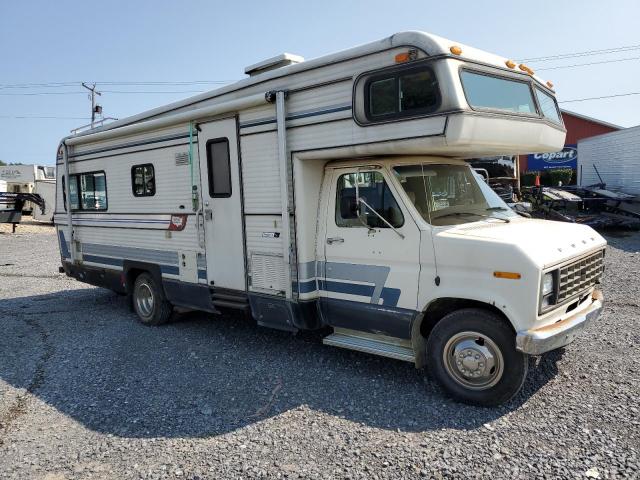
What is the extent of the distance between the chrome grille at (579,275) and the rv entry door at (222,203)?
3303 mm

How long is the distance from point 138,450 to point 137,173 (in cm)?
435

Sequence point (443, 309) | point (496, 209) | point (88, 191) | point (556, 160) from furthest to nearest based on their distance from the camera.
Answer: point (556, 160) < point (88, 191) < point (496, 209) < point (443, 309)

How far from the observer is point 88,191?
27.4 ft

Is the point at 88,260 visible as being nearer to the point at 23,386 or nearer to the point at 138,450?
the point at 23,386

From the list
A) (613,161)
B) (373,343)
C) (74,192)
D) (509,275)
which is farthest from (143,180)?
(613,161)

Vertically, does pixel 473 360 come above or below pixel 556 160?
below

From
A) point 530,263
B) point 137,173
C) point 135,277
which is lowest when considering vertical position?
point 135,277

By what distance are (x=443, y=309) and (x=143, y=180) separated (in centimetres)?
455

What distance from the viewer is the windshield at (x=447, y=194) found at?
4.88 m

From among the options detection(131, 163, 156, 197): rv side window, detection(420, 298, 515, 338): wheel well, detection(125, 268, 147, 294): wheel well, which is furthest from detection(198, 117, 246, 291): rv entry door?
detection(420, 298, 515, 338): wheel well

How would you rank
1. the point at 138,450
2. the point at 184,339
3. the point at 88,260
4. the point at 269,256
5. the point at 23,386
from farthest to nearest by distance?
the point at 88,260
the point at 184,339
the point at 269,256
the point at 23,386
the point at 138,450

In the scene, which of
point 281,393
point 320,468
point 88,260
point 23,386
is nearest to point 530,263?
point 320,468

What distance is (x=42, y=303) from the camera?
9.02m

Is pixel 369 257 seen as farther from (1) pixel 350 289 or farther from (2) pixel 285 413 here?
(2) pixel 285 413
